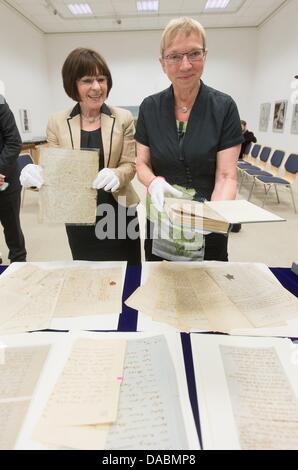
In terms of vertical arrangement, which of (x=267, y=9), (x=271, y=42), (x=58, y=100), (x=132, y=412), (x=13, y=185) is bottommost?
(x=132, y=412)

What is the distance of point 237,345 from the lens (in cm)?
73

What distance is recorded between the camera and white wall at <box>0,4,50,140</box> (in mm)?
5129

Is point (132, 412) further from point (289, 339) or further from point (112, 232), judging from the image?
point (112, 232)

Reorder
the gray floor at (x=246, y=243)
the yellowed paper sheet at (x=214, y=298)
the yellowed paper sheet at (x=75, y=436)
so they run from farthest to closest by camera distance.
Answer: the gray floor at (x=246, y=243), the yellowed paper sheet at (x=214, y=298), the yellowed paper sheet at (x=75, y=436)

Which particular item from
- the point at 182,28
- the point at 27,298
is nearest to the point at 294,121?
the point at 182,28

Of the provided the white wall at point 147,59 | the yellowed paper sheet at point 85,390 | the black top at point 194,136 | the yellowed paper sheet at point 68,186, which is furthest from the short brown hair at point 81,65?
the white wall at point 147,59

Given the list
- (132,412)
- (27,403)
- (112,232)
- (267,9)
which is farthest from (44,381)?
(267,9)

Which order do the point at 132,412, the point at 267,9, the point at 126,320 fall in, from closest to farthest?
the point at 132,412 < the point at 126,320 < the point at 267,9

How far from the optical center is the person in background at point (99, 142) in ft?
3.65

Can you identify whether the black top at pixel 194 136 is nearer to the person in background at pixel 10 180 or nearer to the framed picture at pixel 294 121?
the person in background at pixel 10 180

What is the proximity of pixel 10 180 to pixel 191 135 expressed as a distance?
1.46 metres

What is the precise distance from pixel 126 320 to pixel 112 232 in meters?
0.68

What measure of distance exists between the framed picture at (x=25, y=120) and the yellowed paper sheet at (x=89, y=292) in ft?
18.7

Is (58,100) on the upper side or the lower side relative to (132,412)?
upper
